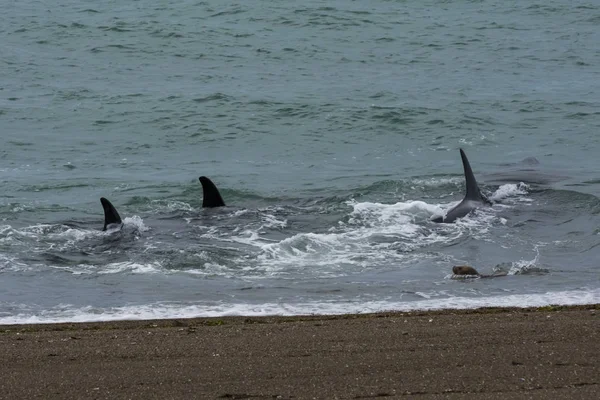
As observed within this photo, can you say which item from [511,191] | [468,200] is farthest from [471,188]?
[511,191]

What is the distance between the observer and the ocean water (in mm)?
12094

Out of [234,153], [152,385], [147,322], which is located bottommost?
[234,153]

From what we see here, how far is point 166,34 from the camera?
3997 centimetres

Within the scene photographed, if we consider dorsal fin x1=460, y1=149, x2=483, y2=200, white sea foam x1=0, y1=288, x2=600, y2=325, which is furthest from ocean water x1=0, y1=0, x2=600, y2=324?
dorsal fin x1=460, y1=149, x2=483, y2=200

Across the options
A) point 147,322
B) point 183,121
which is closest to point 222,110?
point 183,121

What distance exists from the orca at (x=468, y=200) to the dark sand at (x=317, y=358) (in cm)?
603

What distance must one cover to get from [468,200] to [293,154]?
824cm

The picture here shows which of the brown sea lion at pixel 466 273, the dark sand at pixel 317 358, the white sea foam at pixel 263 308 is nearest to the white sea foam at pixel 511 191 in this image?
the brown sea lion at pixel 466 273

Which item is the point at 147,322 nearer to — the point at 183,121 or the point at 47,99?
the point at 183,121

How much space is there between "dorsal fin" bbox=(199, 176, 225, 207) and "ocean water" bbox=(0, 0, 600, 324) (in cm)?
30

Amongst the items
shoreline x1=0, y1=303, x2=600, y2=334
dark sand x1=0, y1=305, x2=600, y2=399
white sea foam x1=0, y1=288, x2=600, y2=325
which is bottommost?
white sea foam x1=0, y1=288, x2=600, y2=325

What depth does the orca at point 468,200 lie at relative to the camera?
15852 millimetres

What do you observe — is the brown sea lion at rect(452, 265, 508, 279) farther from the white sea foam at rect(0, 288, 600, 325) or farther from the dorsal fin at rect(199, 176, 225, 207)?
the dorsal fin at rect(199, 176, 225, 207)

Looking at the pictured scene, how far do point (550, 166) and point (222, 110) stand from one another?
10502 mm
